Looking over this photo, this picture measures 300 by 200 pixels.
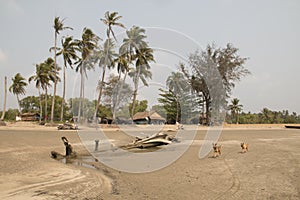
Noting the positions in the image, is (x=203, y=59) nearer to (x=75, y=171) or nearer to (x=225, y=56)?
(x=225, y=56)

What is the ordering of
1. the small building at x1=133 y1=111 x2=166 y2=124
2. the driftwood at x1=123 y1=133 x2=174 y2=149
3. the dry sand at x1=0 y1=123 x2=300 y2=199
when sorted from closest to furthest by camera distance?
the dry sand at x1=0 y1=123 x2=300 y2=199
the driftwood at x1=123 y1=133 x2=174 y2=149
the small building at x1=133 y1=111 x2=166 y2=124

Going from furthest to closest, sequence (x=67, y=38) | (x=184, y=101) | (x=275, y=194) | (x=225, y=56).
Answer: (x=225, y=56) < (x=67, y=38) < (x=184, y=101) < (x=275, y=194)

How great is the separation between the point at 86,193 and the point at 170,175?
11.4 ft

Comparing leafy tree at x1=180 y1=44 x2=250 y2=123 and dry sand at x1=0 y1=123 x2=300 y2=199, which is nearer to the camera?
dry sand at x1=0 y1=123 x2=300 y2=199

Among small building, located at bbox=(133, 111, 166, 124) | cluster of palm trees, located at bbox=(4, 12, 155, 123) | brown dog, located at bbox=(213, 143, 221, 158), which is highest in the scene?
cluster of palm trees, located at bbox=(4, 12, 155, 123)

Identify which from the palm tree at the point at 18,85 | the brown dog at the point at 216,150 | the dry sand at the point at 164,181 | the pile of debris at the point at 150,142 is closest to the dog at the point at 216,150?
the brown dog at the point at 216,150

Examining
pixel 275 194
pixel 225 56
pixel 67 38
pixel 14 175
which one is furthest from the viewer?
pixel 225 56

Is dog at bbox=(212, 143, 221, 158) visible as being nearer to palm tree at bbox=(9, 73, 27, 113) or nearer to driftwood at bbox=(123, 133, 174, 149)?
driftwood at bbox=(123, 133, 174, 149)

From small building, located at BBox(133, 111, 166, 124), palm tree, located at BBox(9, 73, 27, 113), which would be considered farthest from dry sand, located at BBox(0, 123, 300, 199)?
palm tree, located at BBox(9, 73, 27, 113)

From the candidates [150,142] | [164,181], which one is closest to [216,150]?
[164,181]

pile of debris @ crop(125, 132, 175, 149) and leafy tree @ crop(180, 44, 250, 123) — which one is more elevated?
leafy tree @ crop(180, 44, 250, 123)

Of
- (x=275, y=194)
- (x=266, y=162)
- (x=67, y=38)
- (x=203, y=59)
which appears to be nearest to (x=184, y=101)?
(x=266, y=162)

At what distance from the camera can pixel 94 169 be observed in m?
11.4

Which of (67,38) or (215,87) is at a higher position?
(67,38)
